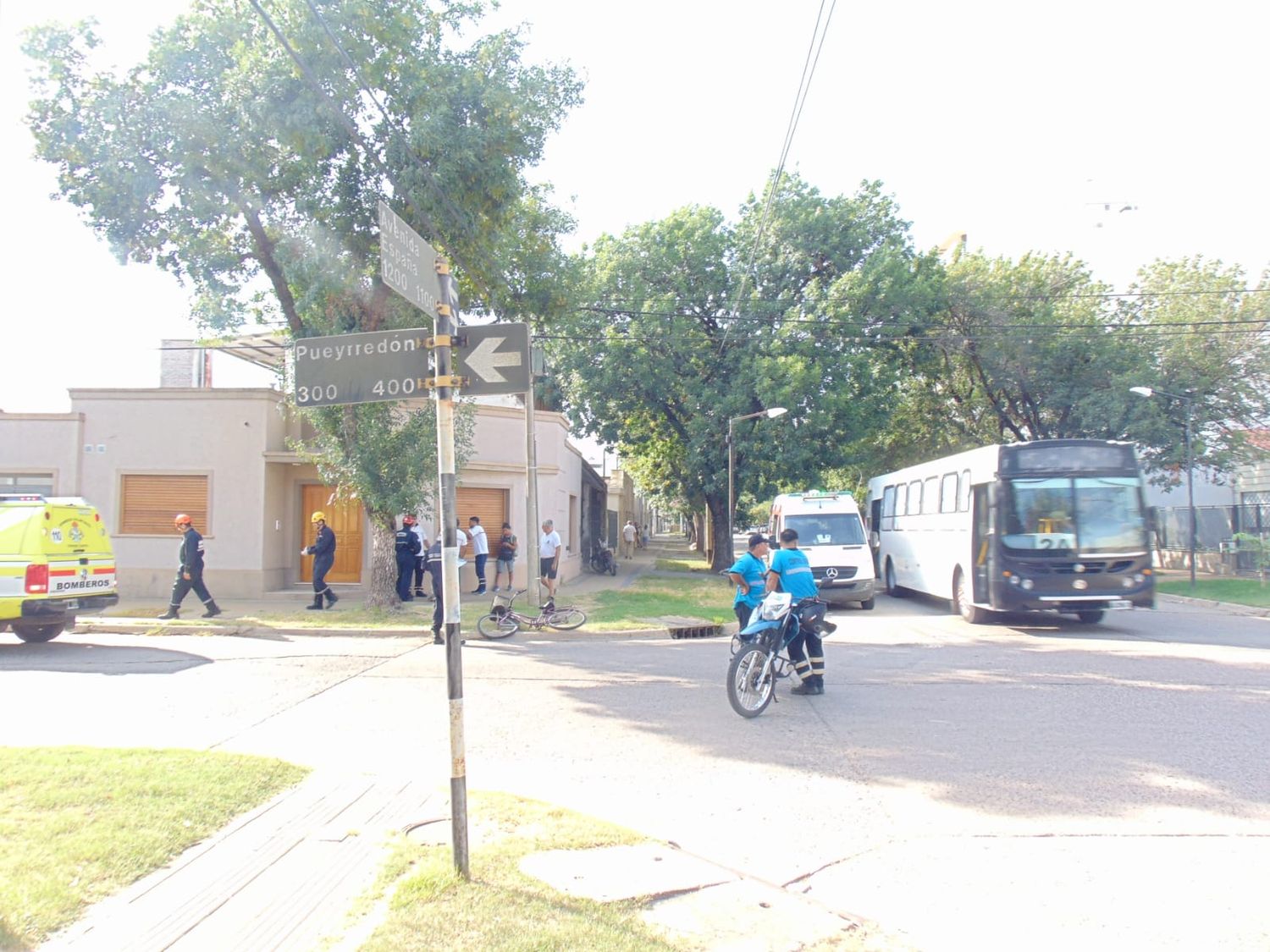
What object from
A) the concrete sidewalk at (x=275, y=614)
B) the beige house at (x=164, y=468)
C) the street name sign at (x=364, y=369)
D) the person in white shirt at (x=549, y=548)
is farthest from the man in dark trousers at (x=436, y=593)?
the street name sign at (x=364, y=369)

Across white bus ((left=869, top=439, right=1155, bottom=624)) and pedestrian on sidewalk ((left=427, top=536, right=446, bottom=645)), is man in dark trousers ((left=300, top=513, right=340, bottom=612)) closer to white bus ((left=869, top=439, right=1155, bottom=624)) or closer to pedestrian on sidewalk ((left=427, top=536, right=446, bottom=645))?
pedestrian on sidewalk ((left=427, top=536, right=446, bottom=645))

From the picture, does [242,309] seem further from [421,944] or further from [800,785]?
[421,944]

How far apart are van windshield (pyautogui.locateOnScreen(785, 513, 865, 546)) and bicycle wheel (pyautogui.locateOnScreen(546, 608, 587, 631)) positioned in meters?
6.18

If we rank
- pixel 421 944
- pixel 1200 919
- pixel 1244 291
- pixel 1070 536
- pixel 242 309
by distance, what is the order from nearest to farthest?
pixel 421 944 < pixel 1200 919 < pixel 1070 536 < pixel 242 309 < pixel 1244 291

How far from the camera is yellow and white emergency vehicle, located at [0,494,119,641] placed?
39.7ft

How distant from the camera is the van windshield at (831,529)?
19641 millimetres

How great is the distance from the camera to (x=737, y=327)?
1180 inches

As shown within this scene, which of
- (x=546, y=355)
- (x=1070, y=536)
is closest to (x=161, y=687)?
(x=1070, y=536)

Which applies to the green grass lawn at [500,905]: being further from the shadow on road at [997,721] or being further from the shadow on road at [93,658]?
the shadow on road at [93,658]

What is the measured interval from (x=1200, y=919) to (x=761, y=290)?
27.6 metres

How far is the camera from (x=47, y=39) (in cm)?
1493

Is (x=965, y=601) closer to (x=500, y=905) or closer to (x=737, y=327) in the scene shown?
(x=500, y=905)

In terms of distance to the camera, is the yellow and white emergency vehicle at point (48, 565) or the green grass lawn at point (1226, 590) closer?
the yellow and white emergency vehicle at point (48, 565)

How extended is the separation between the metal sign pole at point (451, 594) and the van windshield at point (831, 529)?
1551 centimetres
